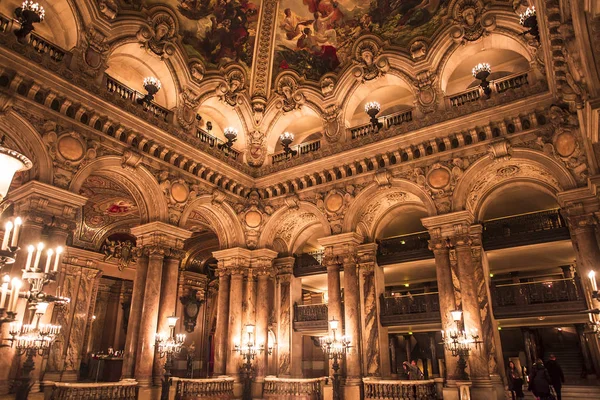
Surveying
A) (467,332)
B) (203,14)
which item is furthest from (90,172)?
(467,332)

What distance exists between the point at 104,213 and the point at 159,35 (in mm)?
8833

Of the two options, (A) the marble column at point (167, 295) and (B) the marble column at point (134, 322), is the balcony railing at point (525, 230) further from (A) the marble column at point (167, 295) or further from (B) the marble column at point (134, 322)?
(B) the marble column at point (134, 322)

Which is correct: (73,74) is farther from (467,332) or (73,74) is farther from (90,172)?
(467,332)

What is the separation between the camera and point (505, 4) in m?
14.2

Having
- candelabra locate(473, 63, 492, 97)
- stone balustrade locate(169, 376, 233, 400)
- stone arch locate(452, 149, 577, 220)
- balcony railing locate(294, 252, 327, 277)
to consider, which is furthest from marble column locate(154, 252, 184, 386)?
candelabra locate(473, 63, 492, 97)

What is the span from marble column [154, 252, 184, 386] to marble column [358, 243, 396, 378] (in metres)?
6.48

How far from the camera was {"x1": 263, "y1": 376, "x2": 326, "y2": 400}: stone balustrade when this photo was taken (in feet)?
48.1

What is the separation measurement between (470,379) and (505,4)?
38.1ft

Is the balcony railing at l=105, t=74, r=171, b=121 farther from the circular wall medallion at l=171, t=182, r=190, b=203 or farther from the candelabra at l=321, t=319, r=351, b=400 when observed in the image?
the candelabra at l=321, t=319, r=351, b=400

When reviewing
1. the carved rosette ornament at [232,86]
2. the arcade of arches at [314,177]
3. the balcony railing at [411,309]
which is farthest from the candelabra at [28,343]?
the carved rosette ornament at [232,86]

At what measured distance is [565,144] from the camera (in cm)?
1267

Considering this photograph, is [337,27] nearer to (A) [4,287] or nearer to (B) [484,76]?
(B) [484,76]

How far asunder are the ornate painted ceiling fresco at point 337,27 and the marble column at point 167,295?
9.05 m

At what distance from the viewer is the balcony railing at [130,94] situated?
13922 mm
